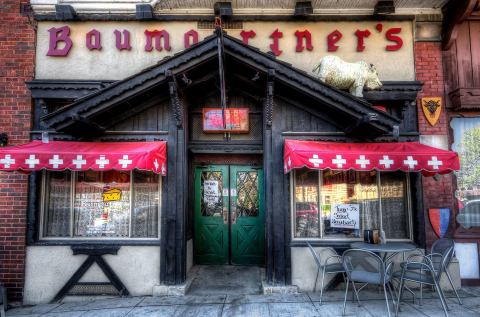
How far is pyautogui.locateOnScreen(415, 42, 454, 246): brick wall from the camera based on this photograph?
6.38 m

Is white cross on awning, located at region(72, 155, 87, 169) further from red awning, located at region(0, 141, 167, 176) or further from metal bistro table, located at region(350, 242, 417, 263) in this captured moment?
metal bistro table, located at region(350, 242, 417, 263)

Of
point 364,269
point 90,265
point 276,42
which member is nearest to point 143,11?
point 276,42

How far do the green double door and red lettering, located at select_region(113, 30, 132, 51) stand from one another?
124 inches

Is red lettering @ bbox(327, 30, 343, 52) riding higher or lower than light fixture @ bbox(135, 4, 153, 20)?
lower

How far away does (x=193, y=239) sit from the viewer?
7312 millimetres

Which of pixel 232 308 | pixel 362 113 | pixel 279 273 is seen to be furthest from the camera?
pixel 279 273

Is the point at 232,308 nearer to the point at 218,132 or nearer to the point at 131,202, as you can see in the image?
the point at 131,202

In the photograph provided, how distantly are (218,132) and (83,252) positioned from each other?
356 centimetres

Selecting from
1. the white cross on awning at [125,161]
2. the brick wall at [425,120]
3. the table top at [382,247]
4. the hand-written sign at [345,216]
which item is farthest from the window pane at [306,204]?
the white cross on awning at [125,161]

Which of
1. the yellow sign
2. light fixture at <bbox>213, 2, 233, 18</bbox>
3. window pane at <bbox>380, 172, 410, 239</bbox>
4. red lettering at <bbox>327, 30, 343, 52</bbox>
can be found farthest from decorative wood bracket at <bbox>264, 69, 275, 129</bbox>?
the yellow sign

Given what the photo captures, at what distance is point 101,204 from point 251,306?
11.7ft

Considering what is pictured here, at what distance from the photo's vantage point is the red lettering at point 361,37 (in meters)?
6.74

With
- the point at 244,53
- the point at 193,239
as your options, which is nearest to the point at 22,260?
the point at 193,239

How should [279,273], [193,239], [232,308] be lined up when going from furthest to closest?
1. [193,239]
2. [279,273]
3. [232,308]
